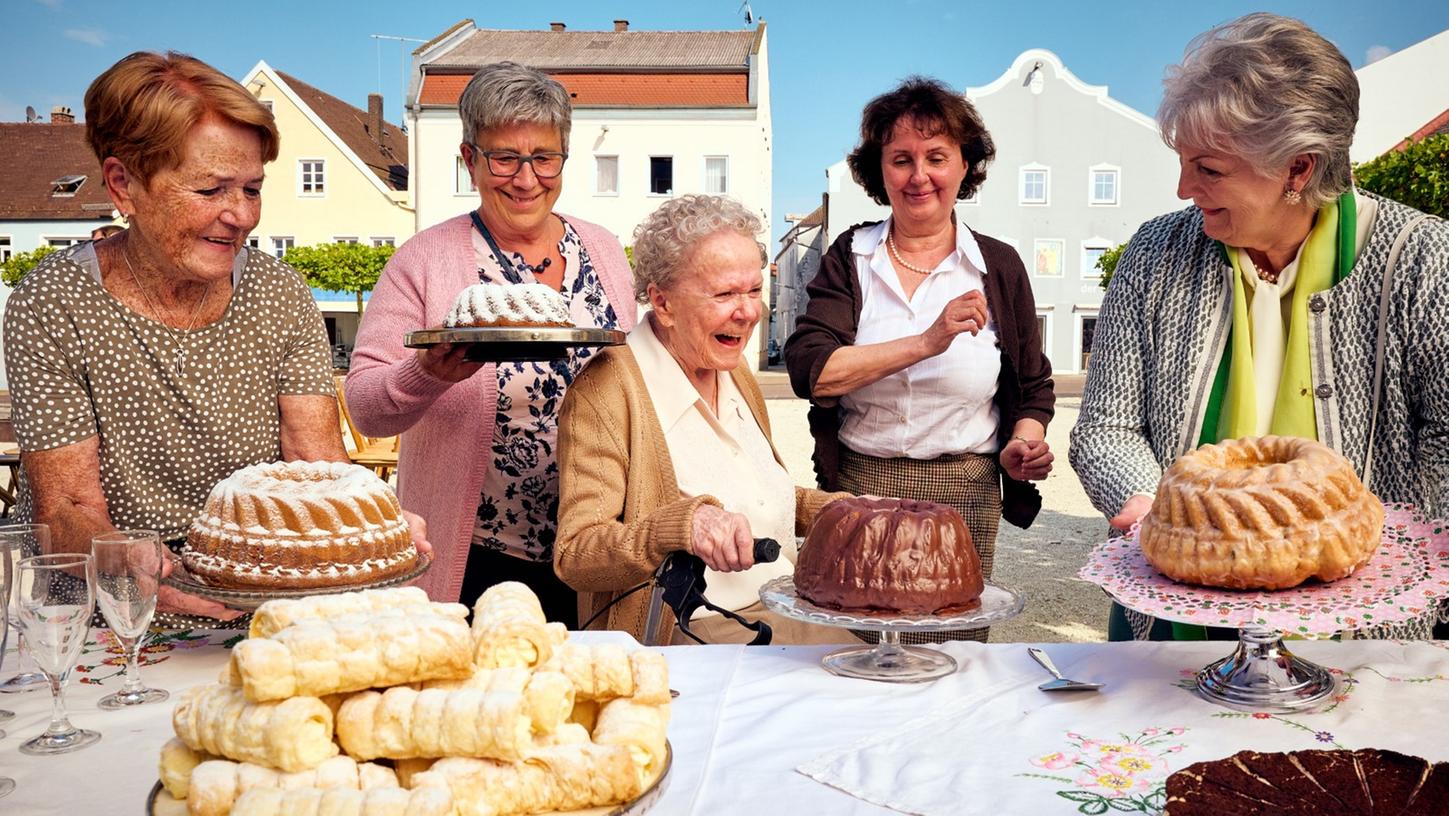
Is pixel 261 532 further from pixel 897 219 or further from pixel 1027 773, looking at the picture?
pixel 897 219

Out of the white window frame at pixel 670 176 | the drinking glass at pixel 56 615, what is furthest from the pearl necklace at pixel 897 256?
the white window frame at pixel 670 176

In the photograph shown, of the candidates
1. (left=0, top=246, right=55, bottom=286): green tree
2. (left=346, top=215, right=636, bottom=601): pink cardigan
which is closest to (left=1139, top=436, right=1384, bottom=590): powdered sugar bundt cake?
(left=346, top=215, right=636, bottom=601): pink cardigan

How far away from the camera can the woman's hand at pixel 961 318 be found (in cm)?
333

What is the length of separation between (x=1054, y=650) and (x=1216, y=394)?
87 centimetres

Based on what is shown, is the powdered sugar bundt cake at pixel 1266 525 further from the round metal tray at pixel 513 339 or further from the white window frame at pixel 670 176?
the white window frame at pixel 670 176

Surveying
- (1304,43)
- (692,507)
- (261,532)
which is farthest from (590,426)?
(1304,43)

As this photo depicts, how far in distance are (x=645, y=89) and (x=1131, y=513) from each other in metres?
33.9

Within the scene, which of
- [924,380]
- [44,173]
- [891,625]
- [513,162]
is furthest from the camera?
[44,173]

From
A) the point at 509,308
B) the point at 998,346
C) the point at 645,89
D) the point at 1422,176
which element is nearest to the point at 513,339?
the point at 509,308

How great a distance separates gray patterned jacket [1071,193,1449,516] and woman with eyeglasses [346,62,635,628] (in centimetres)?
155

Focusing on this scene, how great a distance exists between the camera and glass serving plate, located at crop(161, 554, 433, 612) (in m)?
2.11

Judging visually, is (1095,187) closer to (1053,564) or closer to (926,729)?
(1053,564)

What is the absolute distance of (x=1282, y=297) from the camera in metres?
2.76

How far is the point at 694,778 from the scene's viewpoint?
68.3 inches
